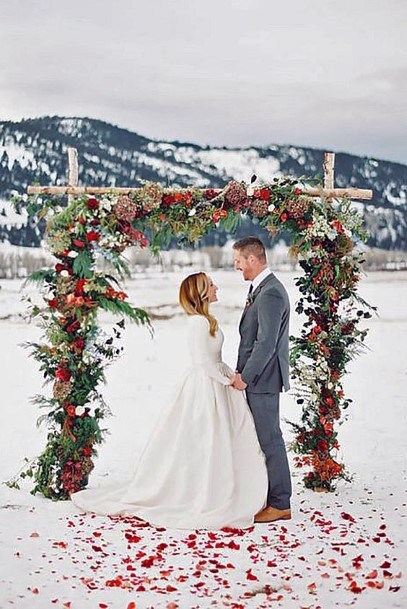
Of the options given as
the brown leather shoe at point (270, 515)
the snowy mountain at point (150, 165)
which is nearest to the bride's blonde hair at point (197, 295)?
the brown leather shoe at point (270, 515)

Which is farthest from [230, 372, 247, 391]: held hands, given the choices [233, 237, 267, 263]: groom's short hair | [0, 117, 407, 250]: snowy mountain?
[0, 117, 407, 250]: snowy mountain

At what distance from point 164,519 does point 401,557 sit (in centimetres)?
145

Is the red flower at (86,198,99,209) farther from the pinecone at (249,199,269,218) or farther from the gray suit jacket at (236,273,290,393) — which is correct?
the gray suit jacket at (236,273,290,393)

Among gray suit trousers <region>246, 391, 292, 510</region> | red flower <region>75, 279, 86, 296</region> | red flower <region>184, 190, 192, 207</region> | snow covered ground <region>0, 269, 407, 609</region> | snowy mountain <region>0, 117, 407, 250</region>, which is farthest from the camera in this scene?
snowy mountain <region>0, 117, 407, 250</region>

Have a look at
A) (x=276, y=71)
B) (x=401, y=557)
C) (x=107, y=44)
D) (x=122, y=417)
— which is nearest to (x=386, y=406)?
(x=122, y=417)

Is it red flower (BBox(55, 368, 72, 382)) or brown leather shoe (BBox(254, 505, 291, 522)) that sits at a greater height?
red flower (BBox(55, 368, 72, 382))

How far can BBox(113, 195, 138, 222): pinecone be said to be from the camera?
6035 mm

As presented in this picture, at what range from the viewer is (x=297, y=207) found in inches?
240

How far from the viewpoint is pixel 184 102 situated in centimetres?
1177

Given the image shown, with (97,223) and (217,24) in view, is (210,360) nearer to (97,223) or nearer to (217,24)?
(97,223)

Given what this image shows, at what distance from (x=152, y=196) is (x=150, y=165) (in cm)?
616

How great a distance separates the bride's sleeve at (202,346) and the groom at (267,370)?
14 cm

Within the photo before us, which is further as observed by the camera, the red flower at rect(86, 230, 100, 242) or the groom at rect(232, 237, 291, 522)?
the red flower at rect(86, 230, 100, 242)

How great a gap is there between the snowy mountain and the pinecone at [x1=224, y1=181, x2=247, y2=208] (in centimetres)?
528
